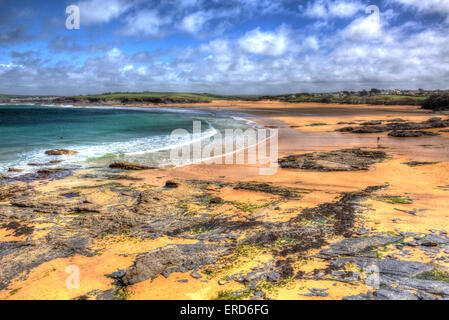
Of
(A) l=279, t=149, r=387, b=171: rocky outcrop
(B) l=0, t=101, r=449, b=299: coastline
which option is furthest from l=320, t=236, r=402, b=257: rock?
(A) l=279, t=149, r=387, b=171: rocky outcrop

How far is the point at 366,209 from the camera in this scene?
309 inches

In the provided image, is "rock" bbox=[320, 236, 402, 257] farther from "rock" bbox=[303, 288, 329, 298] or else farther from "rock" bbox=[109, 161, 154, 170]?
"rock" bbox=[109, 161, 154, 170]

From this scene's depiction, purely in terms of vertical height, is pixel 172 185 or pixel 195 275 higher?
pixel 172 185

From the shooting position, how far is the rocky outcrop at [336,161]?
13.5 m

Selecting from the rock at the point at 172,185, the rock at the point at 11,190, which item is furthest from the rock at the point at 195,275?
the rock at the point at 11,190

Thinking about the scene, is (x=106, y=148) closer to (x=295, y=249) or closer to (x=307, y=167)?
(x=307, y=167)

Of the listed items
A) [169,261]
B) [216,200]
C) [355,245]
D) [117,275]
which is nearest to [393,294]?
[355,245]

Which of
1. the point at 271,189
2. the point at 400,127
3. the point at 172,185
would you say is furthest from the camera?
the point at 400,127

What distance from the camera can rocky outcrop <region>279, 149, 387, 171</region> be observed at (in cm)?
1351

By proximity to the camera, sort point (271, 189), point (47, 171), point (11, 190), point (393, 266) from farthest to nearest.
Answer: point (47, 171), point (11, 190), point (271, 189), point (393, 266)

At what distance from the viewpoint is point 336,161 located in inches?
570

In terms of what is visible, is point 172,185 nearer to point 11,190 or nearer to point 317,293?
point 11,190

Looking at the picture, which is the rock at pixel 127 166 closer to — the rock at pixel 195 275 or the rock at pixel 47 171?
the rock at pixel 47 171

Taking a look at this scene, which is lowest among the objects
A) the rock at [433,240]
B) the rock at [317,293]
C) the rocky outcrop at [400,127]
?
the rock at [317,293]
